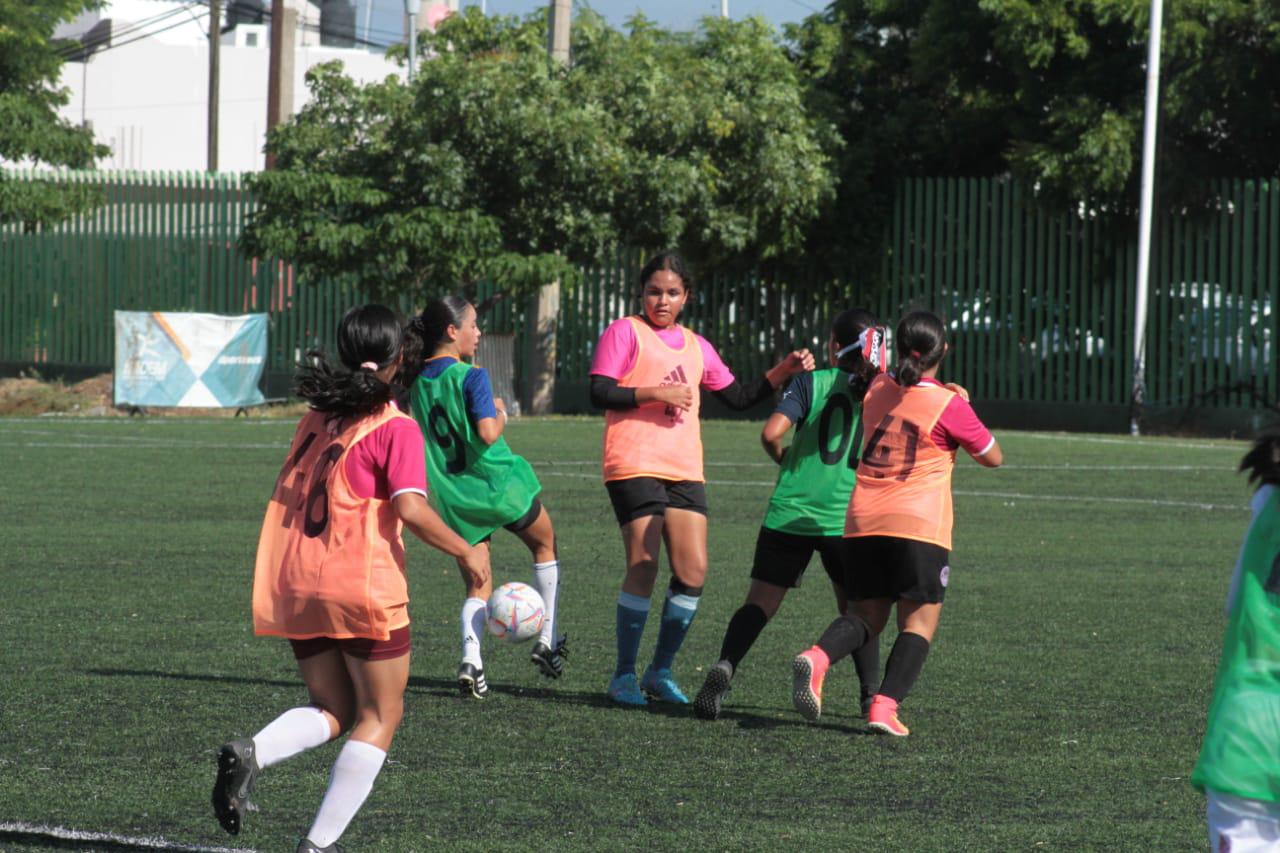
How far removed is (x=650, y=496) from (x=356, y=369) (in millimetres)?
2505

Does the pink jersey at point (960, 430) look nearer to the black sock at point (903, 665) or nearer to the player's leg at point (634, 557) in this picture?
the black sock at point (903, 665)

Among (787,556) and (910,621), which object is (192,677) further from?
(910,621)

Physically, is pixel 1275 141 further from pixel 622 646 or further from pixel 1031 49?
pixel 622 646

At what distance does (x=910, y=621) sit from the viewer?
22.1 feet

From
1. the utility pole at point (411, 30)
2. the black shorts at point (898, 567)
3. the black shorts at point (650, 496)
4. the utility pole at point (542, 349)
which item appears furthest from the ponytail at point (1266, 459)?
the utility pole at point (411, 30)

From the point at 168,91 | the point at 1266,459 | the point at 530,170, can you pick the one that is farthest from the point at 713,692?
the point at 168,91

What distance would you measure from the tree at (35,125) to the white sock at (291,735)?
29.9 m

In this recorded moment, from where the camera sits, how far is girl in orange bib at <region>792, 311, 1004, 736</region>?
6.63 metres

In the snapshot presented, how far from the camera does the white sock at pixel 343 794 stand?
4.64 meters

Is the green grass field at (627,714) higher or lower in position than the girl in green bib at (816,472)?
→ lower

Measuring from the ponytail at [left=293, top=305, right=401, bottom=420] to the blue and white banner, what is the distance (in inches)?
942

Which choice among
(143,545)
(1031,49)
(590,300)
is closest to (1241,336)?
(1031,49)

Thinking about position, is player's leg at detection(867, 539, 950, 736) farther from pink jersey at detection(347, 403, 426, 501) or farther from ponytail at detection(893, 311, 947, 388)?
pink jersey at detection(347, 403, 426, 501)

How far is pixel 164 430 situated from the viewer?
24.5 metres
